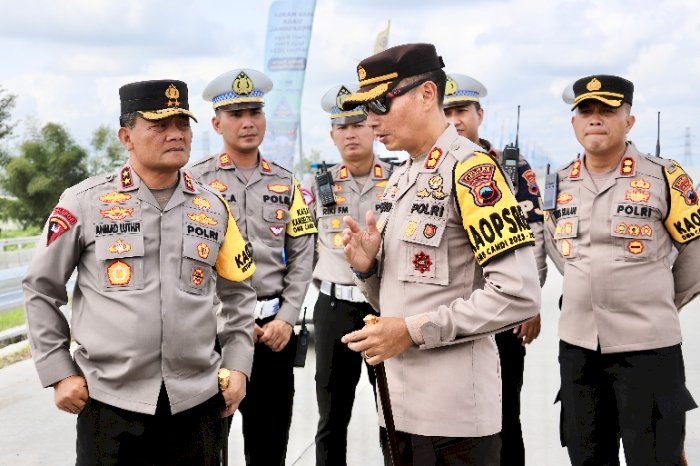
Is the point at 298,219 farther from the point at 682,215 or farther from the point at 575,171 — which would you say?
the point at 682,215

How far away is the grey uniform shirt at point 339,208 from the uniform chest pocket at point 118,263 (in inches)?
83.2

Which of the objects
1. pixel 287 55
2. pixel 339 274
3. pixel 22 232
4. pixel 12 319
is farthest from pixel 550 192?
pixel 22 232

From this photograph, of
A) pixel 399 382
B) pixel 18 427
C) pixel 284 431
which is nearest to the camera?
pixel 399 382

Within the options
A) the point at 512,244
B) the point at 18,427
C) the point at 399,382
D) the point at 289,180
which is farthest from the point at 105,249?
the point at 18,427

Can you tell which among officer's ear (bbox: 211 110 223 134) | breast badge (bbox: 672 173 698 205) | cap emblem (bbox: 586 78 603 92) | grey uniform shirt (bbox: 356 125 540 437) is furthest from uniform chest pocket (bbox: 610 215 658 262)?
officer's ear (bbox: 211 110 223 134)

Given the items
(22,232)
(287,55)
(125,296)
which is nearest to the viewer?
(125,296)

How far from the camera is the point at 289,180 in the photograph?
189 inches

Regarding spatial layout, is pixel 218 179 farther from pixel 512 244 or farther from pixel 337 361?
pixel 512 244

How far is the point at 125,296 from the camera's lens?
10.1 feet

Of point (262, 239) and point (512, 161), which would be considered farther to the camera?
point (512, 161)

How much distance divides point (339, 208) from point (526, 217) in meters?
1.14

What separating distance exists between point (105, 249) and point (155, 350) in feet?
1.31

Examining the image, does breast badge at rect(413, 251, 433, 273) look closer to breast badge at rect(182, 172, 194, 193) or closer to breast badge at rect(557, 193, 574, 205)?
breast badge at rect(182, 172, 194, 193)

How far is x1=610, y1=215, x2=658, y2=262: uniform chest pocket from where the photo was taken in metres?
3.99
